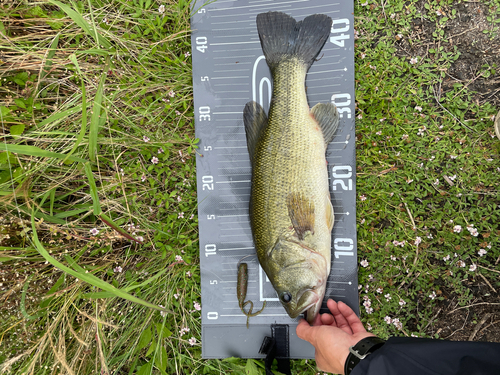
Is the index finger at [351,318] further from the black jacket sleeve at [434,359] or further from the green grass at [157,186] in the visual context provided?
the black jacket sleeve at [434,359]

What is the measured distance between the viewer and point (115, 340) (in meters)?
2.34

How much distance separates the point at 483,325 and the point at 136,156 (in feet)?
10.2

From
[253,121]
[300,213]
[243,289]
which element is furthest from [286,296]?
[253,121]

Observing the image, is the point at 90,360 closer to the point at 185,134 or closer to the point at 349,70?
the point at 185,134

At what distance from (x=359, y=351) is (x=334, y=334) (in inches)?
7.7

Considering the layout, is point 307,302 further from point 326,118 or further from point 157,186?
point 157,186

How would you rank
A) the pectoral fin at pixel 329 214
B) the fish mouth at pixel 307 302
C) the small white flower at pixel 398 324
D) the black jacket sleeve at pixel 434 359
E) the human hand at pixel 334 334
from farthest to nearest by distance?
the small white flower at pixel 398 324 → the pectoral fin at pixel 329 214 → the fish mouth at pixel 307 302 → the human hand at pixel 334 334 → the black jacket sleeve at pixel 434 359

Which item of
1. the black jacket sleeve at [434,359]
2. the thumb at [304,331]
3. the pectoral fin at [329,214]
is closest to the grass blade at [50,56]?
the pectoral fin at [329,214]

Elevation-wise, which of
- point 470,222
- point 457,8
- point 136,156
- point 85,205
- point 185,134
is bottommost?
point 470,222

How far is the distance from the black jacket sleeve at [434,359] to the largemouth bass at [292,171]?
1.81 ft

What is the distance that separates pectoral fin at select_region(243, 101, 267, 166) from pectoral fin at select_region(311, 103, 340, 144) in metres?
0.41

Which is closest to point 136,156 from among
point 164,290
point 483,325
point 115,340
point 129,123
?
point 129,123

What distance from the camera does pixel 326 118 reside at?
7.21 feet

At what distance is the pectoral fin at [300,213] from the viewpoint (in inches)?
79.5
